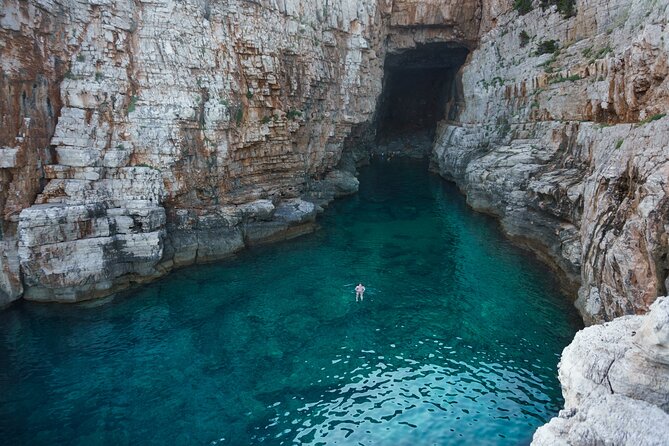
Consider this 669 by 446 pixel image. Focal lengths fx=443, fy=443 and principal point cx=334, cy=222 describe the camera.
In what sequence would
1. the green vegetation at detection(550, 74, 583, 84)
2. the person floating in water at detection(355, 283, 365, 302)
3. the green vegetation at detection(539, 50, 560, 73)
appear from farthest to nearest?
the green vegetation at detection(539, 50, 560, 73)
the green vegetation at detection(550, 74, 583, 84)
the person floating in water at detection(355, 283, 365, 302)

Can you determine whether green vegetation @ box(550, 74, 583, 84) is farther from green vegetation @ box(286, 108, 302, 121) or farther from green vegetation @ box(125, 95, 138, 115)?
green vegetation @ box(125, 95, 138, 115)

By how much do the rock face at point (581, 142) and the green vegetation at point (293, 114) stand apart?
14.0 m

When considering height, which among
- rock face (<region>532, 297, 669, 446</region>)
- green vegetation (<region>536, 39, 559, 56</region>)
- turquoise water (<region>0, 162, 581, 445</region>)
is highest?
green vegetation (<region>536, 39, 559, 56</region>)

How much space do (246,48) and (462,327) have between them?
19148mm

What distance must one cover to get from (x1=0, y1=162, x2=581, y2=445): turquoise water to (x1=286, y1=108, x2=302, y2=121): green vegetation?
992 centimetres

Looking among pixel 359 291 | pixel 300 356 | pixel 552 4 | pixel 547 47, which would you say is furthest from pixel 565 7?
pixel 300 356

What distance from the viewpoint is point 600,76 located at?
21.8 metres

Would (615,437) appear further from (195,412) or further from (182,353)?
(182,353)

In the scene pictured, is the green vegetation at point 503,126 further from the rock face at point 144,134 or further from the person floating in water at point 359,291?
the person floating in water at point 359,291

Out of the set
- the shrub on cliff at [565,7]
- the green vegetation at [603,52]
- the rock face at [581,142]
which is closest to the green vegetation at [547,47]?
the rock face at [581,142]

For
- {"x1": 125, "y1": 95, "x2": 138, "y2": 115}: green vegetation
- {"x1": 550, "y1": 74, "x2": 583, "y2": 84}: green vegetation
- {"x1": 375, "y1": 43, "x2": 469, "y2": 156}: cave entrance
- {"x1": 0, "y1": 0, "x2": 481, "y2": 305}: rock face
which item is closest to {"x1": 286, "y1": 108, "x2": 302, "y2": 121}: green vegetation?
{"x1": 0, "y1": 0, "x2": 481, "y2": 305}: rock face

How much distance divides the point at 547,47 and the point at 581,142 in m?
11.1

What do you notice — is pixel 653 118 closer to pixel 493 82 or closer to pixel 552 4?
pixel 552 4

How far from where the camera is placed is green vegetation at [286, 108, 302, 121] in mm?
29325
